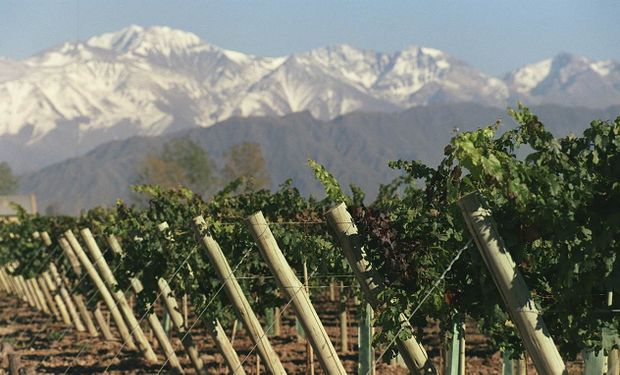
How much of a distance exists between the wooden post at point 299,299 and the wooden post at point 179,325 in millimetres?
4805

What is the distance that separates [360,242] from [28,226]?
1977 centimetres

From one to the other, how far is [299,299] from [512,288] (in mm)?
2772

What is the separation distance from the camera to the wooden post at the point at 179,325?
12695 mm

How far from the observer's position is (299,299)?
7.81m

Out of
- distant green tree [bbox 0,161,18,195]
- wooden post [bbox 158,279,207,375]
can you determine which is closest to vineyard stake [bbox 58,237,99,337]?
wooden post [bbox 158,279,207,375]

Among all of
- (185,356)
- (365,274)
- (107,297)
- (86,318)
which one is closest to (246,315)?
(365,274)

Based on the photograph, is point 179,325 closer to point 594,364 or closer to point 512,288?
point 594,364

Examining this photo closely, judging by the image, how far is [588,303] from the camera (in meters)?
5.66

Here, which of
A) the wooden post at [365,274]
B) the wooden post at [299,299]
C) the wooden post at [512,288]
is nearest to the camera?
the wooden post at [512,288]

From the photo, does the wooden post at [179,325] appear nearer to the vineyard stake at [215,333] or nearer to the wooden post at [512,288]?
the vineyard stake at [215,333]

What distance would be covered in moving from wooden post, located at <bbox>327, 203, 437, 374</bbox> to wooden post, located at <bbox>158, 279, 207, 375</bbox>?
5.81m

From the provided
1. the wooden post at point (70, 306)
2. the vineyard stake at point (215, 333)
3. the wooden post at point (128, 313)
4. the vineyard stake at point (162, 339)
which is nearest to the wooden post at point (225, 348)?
the vineyard stake at point (215, 333)

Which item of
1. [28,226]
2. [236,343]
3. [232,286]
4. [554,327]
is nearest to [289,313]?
[236,343]

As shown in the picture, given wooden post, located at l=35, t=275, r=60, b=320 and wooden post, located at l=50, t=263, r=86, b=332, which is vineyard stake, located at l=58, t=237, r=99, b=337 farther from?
wooden post, located at l=35, t=275, r=60, b=320
